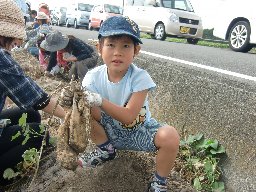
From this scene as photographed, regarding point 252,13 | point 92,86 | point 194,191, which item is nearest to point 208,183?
point 194,191

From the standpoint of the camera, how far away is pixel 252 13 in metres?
7.38

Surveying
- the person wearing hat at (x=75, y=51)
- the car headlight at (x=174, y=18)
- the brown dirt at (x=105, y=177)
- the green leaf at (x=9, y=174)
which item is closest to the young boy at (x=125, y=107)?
the brown dirt at (x=105, y=177)

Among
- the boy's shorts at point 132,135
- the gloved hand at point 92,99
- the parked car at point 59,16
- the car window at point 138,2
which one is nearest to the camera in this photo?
the gloved hand at point 92,99

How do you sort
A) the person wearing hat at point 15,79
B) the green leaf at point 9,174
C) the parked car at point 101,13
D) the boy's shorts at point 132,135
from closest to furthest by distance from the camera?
the person wearing hat at point 15,79 → the boy's shorts at point 132,135 → the green leaf at point 9,174 → the parked car at point 101,13

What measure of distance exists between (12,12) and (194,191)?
1645 millimetres

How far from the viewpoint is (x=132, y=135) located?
2.28 m

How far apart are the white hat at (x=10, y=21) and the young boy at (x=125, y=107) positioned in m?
0.51

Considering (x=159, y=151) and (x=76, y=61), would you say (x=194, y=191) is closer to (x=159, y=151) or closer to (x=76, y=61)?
(x=159, y=151)

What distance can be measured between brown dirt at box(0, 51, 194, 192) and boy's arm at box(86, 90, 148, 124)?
47 centimetres

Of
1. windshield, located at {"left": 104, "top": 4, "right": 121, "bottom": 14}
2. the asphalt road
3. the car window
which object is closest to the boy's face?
the asphalt road

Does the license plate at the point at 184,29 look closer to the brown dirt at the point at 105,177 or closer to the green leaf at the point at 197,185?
the brown dirt at the point at 105,177

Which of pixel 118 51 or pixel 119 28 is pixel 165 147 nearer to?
pixel 118 51

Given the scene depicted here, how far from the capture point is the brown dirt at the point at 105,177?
2.31m

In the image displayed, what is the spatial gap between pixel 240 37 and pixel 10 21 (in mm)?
6436
